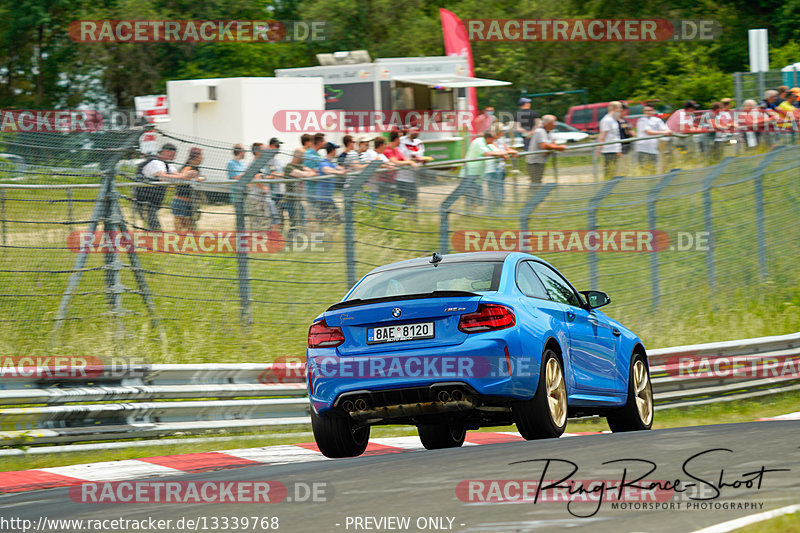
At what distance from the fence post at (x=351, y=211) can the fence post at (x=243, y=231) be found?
95 cm

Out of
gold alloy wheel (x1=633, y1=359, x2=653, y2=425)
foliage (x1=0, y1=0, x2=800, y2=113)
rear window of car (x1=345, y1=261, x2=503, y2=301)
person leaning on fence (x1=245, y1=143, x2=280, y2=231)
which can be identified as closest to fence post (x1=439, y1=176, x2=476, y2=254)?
person leaning on fence (x1=245, y1=143, x2=280, y2=231)

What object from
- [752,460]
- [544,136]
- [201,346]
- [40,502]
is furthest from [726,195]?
[40,502]

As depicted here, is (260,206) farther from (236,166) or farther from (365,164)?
(365,164)

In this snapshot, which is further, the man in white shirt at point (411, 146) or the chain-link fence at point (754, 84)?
the chain-link fence at point (754, 84)

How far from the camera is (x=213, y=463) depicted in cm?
959

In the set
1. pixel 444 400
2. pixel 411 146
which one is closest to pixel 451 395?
pixel 444 400

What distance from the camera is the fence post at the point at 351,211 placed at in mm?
13211

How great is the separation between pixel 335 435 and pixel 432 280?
1332mm

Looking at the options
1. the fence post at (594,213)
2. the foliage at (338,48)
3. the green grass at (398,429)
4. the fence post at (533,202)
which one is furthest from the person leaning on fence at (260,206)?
the foliage at (338,48)

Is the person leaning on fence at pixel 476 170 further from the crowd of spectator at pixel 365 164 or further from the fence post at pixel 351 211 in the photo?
the fence post at pixel 351 211

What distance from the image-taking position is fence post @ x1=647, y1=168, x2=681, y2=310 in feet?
51.9

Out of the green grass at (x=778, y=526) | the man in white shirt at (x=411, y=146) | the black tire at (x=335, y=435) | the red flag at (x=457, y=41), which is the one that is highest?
the red flag at (x=457, y=41)

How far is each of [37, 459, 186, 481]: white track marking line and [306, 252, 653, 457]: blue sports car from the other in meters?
1.26

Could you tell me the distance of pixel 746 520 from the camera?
5.21 metres
